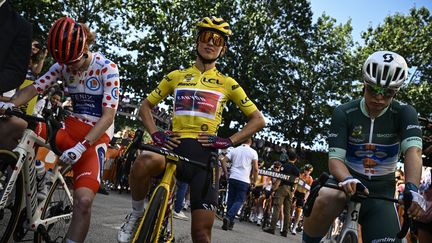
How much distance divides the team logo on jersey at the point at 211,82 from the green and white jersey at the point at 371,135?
1.10 meters

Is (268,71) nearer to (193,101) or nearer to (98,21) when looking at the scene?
(98,21)

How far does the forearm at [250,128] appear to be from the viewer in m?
4.45

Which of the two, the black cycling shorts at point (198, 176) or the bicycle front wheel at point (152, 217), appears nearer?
the bicycle front wheel at point (152, 217)

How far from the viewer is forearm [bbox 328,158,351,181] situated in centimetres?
362

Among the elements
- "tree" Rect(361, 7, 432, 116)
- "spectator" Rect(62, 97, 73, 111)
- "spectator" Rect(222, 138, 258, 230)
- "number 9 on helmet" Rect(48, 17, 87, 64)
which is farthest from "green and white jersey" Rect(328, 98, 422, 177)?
"tree" Rect(361, 7, 432, 116)

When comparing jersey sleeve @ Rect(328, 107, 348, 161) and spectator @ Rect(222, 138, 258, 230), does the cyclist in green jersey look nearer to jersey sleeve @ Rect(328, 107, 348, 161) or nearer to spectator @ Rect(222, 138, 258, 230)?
jersey sleeve @ Rect(328, 107, 348, 161)

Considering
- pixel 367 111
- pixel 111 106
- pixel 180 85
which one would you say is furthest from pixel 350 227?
pixel 111 106

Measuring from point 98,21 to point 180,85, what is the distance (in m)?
35.2

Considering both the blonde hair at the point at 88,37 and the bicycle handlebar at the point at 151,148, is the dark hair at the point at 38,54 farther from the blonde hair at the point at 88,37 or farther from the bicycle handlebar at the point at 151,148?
the bicycle handlebar at the point at 151,148

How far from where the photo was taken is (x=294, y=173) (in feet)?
49.1

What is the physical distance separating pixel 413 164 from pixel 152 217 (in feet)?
6.14

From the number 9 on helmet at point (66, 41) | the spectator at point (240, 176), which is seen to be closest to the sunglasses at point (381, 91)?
the number 9 on helmet at point (66, 41)

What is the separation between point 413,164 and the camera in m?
3.64

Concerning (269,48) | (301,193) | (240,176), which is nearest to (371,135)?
(240,176)
